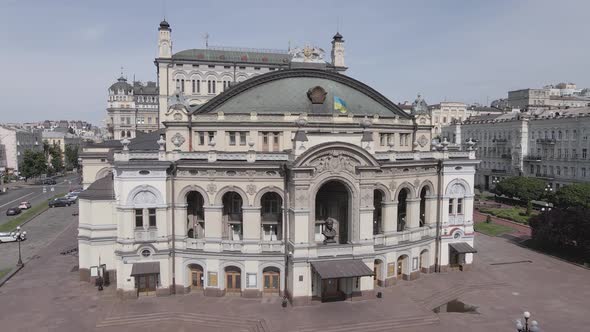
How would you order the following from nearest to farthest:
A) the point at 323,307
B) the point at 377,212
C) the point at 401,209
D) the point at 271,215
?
the point at 323,307
the point at 271,215
the point at 377,212
the point at 401,209

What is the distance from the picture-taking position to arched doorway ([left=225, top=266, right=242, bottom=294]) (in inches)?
1567

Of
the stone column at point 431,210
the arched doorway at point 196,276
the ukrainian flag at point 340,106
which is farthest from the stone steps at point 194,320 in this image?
the ukrainian flag at point 340,106

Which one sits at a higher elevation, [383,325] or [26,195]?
[26,195]

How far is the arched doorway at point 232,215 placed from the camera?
41.2 metres

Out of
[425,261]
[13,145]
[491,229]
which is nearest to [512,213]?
[491,229]

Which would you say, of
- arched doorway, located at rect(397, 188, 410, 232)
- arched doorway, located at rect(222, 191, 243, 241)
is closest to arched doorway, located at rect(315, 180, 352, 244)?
arched doorway, located at rect(222, 191, 243, 241)

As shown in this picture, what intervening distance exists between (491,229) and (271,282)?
140ft

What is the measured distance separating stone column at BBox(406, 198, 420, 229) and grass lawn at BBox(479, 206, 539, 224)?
3586 centimetres

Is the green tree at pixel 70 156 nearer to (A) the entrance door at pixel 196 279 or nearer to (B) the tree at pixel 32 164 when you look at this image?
(B) the tree at pixel 32 164

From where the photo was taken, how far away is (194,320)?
34.3 metres

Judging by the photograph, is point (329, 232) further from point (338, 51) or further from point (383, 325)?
point (338, 51)

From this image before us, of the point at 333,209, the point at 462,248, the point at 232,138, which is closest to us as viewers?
the point at 333,209

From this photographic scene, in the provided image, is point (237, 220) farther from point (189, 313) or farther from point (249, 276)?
point (189, 313)

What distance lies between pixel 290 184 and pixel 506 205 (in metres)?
65.8
